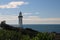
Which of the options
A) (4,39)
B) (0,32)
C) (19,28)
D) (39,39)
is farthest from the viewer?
(19,28)

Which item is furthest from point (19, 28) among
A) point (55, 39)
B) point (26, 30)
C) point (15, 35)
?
point (55, 39)

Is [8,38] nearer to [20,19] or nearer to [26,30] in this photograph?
[20,19]

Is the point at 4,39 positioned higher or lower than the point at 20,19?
lower

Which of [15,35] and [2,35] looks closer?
[2,35]

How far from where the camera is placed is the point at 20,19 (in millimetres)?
18000

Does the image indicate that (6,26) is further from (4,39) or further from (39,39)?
(39,39)

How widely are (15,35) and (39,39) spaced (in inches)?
133

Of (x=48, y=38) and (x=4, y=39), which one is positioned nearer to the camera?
(x=48, y=38)

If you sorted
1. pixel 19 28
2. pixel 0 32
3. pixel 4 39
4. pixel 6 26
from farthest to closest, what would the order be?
pixel 6 26, pixel 19 28, pixel 0 32, pixel 4 39

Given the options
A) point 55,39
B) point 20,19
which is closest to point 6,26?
point 20,19

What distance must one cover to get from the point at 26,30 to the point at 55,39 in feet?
21.8

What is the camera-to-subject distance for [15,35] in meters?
16.4

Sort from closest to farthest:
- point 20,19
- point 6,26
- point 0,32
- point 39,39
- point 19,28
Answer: point 39,39
point 0,32
point 20,19
point 19,28
point 6,26

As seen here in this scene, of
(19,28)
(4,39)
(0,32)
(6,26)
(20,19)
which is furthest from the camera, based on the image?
(6,26)
